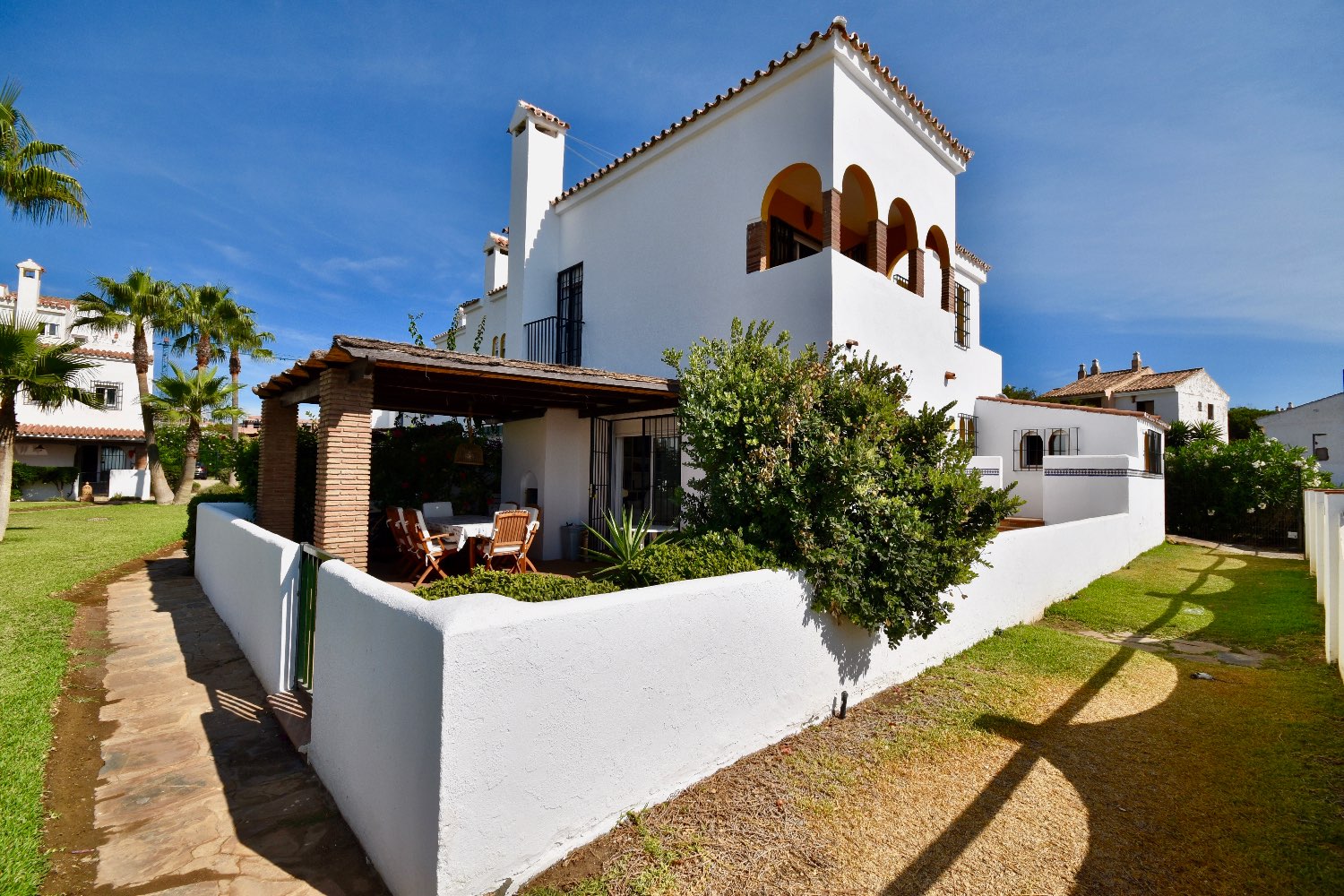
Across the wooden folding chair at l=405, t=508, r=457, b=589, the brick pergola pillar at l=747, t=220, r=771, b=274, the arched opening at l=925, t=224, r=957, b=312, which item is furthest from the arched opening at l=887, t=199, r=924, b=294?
the wooden folding chair at l=405, t=508, r=457, b=589

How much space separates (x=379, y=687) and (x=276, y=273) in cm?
3435

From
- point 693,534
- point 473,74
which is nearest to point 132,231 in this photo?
point 473,74

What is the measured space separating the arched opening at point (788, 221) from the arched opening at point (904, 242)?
1.59 metres

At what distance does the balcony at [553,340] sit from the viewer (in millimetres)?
14305

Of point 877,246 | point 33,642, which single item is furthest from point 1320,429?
point 33,642

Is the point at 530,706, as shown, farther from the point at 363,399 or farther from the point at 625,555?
the point at 363,399

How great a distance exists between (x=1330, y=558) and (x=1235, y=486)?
15.9 m

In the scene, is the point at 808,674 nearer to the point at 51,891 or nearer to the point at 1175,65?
the point at 51,891

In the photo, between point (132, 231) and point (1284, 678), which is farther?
point (132, 231)

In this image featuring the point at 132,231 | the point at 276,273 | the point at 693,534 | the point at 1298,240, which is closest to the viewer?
the point at 693,534

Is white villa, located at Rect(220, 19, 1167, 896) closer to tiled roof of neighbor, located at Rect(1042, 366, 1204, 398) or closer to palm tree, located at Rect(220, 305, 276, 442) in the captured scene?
palm tree, located at Rect(220, 305, 276, 442)

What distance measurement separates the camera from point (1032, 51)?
923cm

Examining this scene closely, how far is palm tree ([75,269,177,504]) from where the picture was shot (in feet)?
80.0

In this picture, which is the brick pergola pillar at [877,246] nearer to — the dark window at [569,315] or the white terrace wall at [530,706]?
the dark window at [569,315]
